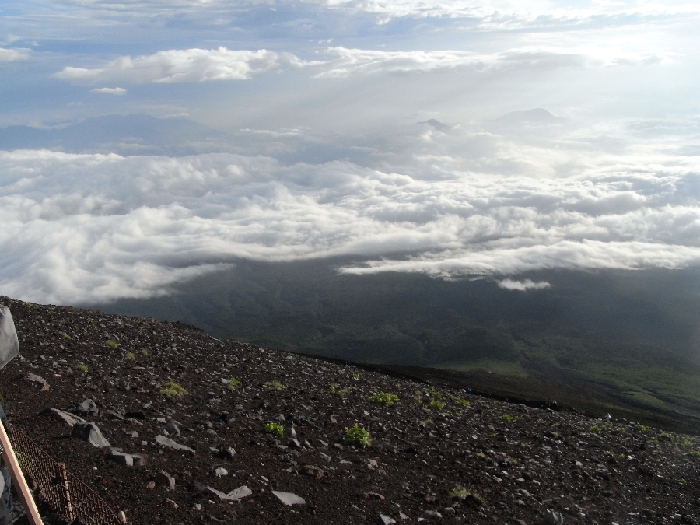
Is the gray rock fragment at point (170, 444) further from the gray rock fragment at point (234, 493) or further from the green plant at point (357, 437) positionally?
the green plant at point (357, 437)

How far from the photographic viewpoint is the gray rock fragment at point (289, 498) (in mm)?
11859

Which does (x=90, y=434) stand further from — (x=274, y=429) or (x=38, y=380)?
(x=38, y=380)

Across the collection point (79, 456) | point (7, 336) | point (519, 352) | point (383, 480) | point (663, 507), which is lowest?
Result: point (519, 352)

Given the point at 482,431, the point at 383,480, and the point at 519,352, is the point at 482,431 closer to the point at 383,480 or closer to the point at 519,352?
the point at 383,480

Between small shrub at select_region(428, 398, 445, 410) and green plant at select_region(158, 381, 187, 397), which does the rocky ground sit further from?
small shrub at select_region(428, 398, 445, 410)

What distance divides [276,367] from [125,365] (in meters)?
8.26

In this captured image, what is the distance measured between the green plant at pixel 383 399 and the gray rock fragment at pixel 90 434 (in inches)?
503

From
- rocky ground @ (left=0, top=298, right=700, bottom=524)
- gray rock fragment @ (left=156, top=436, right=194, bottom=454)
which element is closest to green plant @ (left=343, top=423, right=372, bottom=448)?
rocky ground @ (left=0, top=298, right=700, bottom=524)

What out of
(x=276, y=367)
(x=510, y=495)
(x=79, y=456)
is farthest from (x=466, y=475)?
(x=276, y=367)

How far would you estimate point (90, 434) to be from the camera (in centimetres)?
1259

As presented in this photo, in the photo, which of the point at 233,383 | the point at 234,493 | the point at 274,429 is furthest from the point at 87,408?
the point at 233,383

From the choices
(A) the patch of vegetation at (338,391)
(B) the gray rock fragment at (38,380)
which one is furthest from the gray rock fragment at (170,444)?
(A) the patch of vegetation at (338,391)

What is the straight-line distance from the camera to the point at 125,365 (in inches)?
891

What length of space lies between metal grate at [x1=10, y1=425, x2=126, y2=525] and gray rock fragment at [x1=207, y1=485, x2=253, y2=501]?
2.14 m
